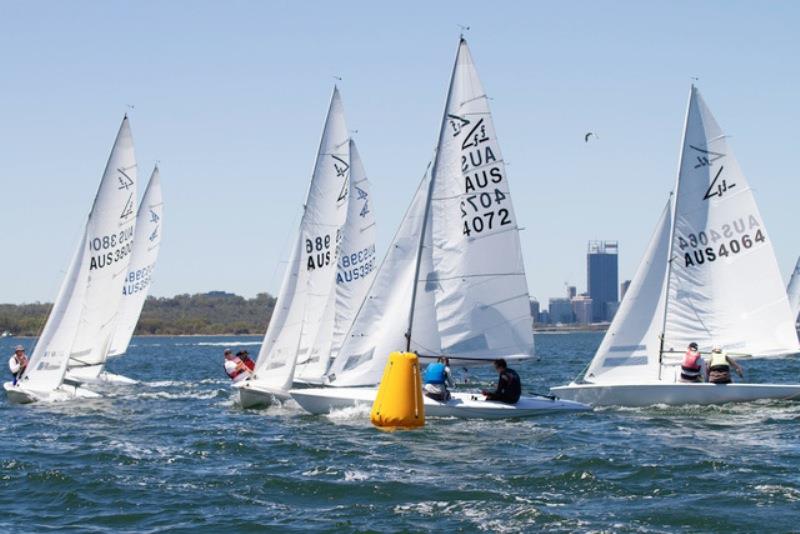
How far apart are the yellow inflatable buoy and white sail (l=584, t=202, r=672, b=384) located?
5312 mm

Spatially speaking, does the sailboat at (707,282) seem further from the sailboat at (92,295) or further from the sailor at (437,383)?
the sailboat at (92,295)

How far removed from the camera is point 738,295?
24938 millimetres

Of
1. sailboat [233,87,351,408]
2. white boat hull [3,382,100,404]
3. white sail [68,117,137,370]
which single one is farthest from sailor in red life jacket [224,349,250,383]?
white boat hull [3,382,100,404]

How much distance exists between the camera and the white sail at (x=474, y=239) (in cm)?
2230

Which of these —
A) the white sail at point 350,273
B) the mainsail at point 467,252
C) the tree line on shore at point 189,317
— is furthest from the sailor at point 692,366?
the tree line on shore at point 189,317

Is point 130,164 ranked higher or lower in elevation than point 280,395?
higher

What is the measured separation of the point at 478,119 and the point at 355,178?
7575mm

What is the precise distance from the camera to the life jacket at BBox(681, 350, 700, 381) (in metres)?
23.8

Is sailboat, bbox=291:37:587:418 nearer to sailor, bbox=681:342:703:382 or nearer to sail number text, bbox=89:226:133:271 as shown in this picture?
sailor, bbox=681:342:703:382

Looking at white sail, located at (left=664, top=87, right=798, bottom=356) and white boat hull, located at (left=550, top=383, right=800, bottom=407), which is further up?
white sail, located at (left=664, top=87, right=798, bottom=356)

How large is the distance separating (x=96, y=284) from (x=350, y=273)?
6.57 metres

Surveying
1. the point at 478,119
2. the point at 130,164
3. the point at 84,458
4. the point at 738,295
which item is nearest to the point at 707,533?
the point at 84,458

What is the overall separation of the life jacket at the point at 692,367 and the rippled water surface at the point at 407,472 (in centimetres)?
98

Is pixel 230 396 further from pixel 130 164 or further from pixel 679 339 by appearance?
pixel 679 339
